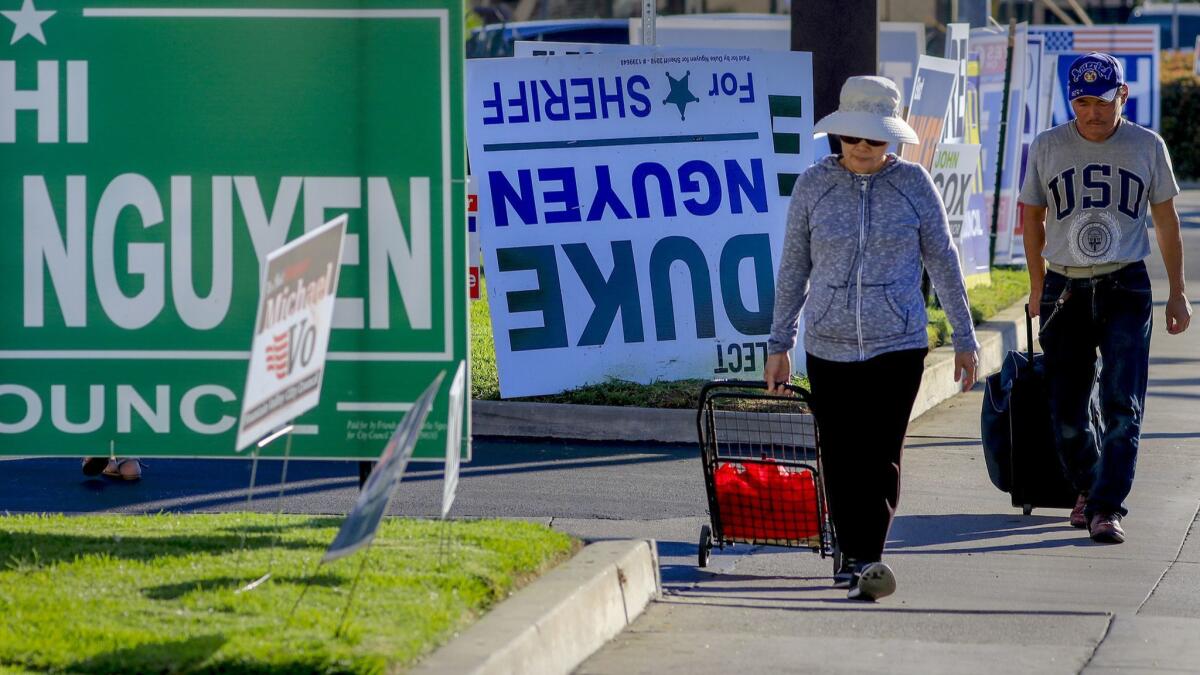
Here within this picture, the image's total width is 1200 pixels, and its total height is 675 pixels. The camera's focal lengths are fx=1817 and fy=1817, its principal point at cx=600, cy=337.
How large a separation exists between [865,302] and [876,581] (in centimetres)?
Answer: 95

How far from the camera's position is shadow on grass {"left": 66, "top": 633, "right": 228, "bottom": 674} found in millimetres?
4656

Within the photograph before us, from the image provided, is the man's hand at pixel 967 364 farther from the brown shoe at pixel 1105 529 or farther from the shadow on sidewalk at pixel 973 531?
the brown shoe at pixel 1105 529

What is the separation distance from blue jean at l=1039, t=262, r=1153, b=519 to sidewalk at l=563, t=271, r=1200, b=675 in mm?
315

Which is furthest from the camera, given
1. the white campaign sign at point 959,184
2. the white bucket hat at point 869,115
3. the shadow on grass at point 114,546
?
the white campaign sign at point 959,184

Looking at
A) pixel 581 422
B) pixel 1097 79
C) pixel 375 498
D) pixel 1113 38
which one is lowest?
pixel 581 422

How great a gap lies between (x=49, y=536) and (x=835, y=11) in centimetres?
637

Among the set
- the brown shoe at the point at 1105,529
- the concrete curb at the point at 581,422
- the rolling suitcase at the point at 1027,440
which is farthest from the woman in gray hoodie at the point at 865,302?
the concrete curb at the point at 581,422

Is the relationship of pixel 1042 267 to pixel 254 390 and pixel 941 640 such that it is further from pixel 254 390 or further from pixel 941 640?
pixel 254 390

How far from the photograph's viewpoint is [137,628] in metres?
5.02

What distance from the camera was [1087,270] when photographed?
7348 millimetres

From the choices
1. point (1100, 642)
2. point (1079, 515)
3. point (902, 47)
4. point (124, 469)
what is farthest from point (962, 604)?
point (902, 47)

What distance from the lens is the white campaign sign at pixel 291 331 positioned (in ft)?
16.9

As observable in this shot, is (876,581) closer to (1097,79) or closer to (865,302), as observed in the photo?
(865,302)

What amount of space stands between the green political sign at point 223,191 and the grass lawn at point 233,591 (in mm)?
407
